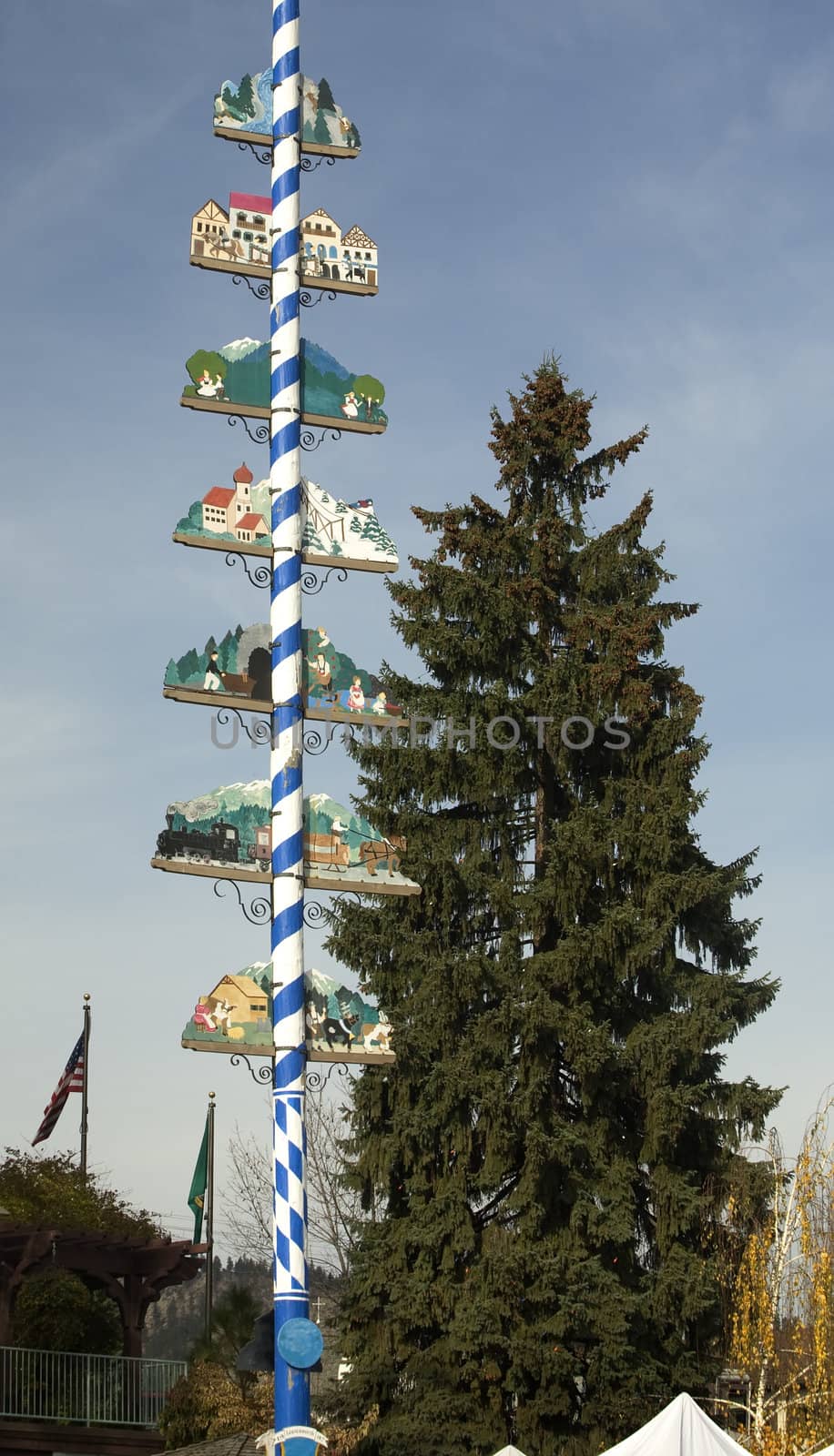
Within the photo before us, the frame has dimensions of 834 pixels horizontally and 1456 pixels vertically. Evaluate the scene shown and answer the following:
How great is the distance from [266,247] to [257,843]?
14.8 feet

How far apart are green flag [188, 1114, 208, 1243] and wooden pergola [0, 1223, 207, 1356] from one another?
6431mm

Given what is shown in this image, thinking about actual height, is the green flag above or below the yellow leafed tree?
above

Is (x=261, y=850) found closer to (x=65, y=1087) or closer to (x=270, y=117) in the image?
(x=270, y=117)

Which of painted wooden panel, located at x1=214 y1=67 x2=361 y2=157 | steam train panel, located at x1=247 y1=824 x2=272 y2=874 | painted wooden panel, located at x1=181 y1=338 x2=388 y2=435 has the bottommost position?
steam train panel, located at x1=247 y1=824 x2=272 y2=874

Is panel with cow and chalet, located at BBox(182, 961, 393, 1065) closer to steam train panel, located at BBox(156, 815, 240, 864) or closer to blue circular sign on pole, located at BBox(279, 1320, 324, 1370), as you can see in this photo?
steam train panel, located at BBox(156, 815, 240, 864)

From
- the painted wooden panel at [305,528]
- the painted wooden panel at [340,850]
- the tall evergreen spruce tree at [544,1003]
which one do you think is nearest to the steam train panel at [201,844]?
the painted wooden panel at [340,850]

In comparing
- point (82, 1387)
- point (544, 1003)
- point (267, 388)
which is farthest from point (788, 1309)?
point (267, 388)

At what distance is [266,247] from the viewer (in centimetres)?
1310

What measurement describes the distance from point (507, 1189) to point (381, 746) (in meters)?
6.06

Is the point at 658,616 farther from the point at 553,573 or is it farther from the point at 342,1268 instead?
the point at 342,1268

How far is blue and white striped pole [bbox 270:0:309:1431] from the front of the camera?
11453mm

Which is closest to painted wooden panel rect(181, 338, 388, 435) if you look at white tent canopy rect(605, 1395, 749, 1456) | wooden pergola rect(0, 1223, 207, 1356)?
white tent canopy rect(605, 1395, 749, 1456)

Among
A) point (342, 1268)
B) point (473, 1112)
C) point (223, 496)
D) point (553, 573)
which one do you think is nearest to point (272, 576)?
point (223, 496)

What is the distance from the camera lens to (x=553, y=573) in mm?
24641
